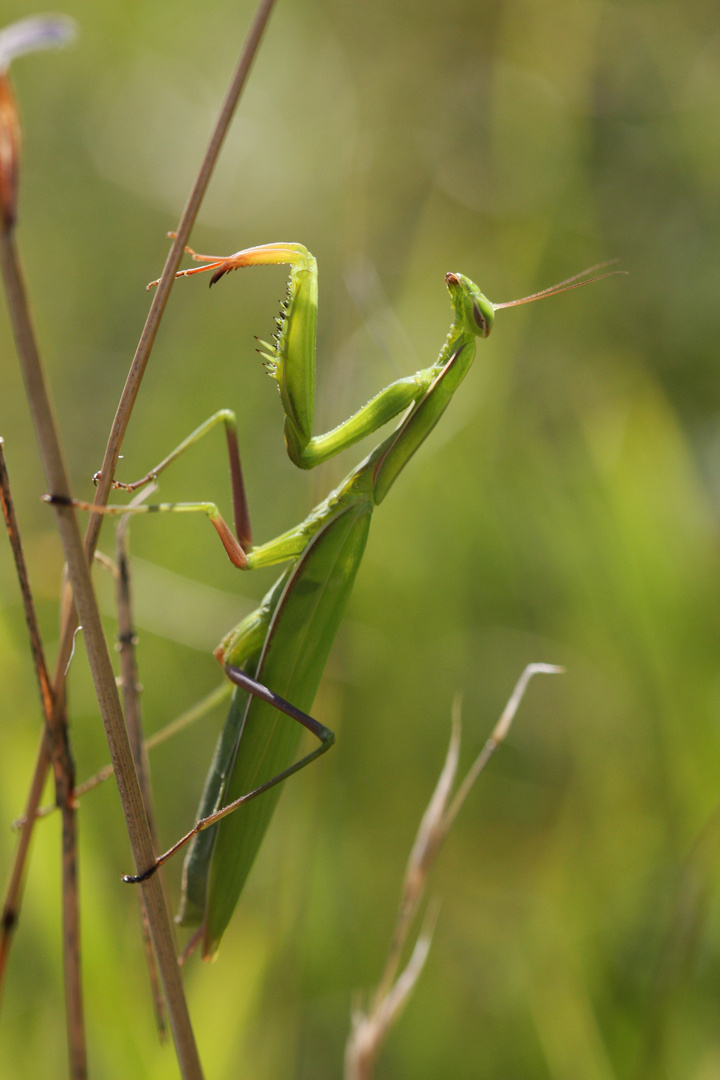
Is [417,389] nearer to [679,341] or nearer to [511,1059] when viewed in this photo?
[511,1059]

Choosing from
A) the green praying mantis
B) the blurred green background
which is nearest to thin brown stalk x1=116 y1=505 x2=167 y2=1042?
the green praying mantis

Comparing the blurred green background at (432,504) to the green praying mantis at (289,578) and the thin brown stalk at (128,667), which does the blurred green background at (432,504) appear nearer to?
the thin brown stalk at (128,667)

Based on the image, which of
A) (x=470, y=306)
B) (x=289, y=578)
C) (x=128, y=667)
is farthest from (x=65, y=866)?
(x=470, y=306)

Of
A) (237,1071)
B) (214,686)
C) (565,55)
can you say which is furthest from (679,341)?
(237,1071)

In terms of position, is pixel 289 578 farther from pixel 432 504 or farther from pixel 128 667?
pixel 432 504

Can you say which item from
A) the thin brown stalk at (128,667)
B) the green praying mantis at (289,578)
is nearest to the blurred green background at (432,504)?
the thin brown stalk at (128,667)

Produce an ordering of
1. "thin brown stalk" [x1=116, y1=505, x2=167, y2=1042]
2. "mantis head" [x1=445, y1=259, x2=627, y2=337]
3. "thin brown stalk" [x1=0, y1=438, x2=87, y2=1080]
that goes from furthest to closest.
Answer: "mantis head" [x1=445, y1=259, x2=627, y2=337], "thin brown stalk" [x1=116, y1=505, x2=167, y2=1042], "thin brown stalk" [x1=0, y1=438, x2=87, y2=1080]

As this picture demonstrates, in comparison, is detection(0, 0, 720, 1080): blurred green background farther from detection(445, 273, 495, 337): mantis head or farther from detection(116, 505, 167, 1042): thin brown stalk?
detection(445, 273, 495, 337): mantis head
